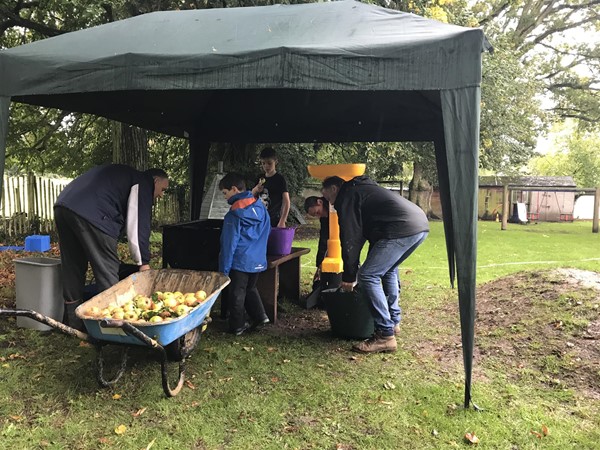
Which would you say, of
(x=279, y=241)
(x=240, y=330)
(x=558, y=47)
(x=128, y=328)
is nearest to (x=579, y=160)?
(x=558, y=47)

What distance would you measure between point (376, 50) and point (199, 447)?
8.72ft

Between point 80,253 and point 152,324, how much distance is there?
72.3 inches

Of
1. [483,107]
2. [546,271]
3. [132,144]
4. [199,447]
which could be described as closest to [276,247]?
[199,447]

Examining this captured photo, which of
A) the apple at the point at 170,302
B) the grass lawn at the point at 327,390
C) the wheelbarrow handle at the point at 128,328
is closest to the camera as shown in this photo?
the wheelbarrow handle at the point at 128,328

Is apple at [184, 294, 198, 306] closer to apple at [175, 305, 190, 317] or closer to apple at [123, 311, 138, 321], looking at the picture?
apple at [175, 305, 190, 317]

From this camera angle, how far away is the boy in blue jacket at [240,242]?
4340mm

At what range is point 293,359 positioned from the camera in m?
4.12

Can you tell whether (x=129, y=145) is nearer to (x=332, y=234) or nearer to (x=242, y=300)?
(x=332, y=234)

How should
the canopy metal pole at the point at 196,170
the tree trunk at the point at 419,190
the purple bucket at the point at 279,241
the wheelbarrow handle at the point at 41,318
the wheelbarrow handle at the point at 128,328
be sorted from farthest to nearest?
the tree trunk at the point at 419,190
the canopy metal pole at the point at 196,170
the purple bucket at the point at 279,241
the wheelbarrow handle at the point at 128,328
the wheelbarrow handle at the point at 41,318

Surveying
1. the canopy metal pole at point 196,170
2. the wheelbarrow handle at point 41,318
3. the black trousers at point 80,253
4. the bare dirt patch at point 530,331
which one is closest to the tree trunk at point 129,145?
the canopy metal pole at point 196,170

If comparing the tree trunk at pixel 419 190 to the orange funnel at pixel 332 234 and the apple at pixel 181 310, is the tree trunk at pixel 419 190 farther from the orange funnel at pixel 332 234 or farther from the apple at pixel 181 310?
the apple at pixel 181 310

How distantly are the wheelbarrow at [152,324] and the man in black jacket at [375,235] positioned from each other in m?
1.13

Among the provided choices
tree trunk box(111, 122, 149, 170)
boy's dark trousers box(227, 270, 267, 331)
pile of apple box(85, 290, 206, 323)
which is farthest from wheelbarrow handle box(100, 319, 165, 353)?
tree trunk box(111, 122, 149, 170)

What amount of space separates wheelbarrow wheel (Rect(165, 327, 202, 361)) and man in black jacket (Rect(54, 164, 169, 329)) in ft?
2.52
